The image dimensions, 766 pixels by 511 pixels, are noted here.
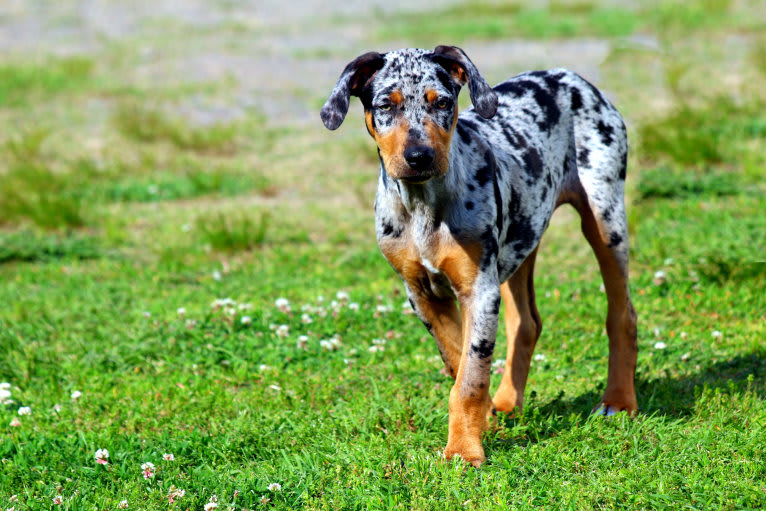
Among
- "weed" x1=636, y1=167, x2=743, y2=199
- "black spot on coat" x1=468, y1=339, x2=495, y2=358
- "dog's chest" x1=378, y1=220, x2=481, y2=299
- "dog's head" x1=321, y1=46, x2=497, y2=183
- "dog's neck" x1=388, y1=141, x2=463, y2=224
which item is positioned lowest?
"weed" x1=636, y1=167, x2=743, y2=199

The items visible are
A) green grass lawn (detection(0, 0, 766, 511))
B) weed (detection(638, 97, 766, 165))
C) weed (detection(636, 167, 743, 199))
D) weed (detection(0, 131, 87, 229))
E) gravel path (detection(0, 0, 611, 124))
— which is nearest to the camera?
green grass lawn (detection(0, 0, 766, 511))

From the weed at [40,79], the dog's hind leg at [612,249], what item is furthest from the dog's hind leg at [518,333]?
the weed at [40,79]

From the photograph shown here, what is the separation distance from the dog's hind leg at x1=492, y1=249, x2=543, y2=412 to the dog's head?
1405 millimetres

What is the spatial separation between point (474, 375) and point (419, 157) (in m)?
1.12

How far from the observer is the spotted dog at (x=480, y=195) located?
14.1 feet

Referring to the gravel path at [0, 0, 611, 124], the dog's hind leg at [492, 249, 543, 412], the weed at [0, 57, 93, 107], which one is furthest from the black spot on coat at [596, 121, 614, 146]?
the weed at [0, 57, 93, 107]

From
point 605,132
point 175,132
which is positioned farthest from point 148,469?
point 175,132

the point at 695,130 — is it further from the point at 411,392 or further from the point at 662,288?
the point at 411,392

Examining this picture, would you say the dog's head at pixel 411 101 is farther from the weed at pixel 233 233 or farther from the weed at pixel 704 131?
the weed at pixel 704 131

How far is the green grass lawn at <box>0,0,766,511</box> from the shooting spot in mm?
4285

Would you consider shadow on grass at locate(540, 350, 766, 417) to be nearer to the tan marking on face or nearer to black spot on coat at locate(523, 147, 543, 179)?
black spot on coat at locate(523, 147, 543, 179)

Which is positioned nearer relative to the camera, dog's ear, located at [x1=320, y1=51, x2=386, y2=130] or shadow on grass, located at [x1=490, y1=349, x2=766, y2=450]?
dog's ear, located at [x1=320, y1=51, x2=386, y2=130]

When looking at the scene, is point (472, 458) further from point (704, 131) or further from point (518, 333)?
point (704, 131)

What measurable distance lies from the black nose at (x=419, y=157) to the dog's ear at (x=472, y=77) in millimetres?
497
